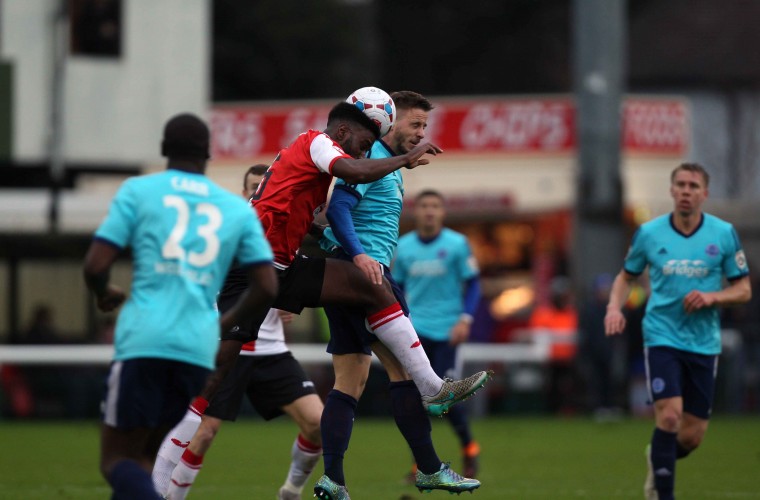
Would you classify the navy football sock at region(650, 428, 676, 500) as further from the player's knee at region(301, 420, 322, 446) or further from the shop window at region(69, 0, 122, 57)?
the shop window at region(69, 0, 122, 57)

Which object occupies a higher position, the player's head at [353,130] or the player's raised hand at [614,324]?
the player's head at [353,130]

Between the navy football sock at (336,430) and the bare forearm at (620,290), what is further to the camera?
the bare forearm at (620,290)

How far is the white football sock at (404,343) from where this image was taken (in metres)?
8.95

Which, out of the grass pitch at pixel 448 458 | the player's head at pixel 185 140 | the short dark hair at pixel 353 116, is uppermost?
the short dark hair at pixel 353 116

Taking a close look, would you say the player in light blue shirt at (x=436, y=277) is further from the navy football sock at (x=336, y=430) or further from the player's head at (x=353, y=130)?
the player's head at (x=353, y=130)

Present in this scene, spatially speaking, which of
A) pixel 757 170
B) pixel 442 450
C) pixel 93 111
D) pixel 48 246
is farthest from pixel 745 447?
pixel 757 170

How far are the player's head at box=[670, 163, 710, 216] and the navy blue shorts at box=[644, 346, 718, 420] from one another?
3.15ft

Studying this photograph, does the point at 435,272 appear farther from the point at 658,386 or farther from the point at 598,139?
the point at 598,139

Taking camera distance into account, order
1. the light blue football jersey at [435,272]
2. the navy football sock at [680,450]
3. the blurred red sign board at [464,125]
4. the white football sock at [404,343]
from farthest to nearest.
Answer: the blurred red sign board at [464,125], the light blue football jersey at [435,272], the navy football sock at [680,450], the white football sock at [404,343]

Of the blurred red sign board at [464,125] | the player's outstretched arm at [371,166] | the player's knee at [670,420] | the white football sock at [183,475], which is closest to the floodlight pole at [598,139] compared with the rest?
the blurred red sign board at [464,125]

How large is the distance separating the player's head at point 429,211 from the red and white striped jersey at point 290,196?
520 centimetres

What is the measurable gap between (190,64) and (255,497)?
2205cm

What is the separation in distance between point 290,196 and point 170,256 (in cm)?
215

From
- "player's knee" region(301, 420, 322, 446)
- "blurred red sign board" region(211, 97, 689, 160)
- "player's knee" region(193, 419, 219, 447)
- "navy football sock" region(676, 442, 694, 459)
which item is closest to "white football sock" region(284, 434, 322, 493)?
"player's knee" region(301, 420, 322, 446)
